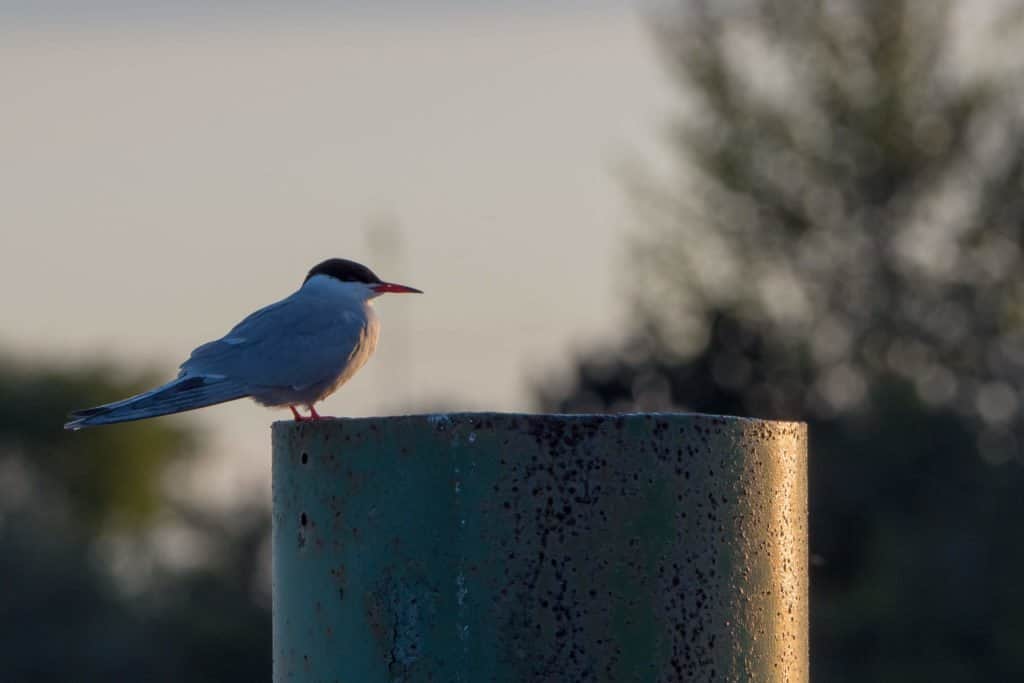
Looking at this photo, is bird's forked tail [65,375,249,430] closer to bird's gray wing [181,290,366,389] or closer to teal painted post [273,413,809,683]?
bird's gray wing [181,290,366,389]

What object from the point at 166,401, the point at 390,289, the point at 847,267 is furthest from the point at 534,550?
the point at 847,267

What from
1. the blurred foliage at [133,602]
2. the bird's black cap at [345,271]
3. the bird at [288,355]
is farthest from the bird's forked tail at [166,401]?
the blurred foliage at [133,602]

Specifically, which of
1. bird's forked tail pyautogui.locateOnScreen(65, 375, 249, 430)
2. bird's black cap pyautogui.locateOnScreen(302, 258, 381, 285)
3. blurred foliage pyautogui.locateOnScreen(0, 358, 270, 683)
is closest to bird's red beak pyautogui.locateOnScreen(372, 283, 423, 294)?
bird's black cap pyautogui.locateOnScreen(302, 258, 381, 285)

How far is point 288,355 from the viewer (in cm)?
895

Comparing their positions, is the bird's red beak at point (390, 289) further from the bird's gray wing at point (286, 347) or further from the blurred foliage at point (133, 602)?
the blurred foliage at point (133, 602)

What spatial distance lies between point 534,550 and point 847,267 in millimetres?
36565

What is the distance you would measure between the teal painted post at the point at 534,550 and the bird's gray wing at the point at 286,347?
3.25m

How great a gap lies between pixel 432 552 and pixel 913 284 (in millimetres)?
35980

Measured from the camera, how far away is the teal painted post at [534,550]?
5324 millimetres

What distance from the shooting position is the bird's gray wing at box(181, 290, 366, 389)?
8.80 meters

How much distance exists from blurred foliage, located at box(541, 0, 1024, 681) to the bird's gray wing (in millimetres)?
27353

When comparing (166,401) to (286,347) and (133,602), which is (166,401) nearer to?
(286,347)

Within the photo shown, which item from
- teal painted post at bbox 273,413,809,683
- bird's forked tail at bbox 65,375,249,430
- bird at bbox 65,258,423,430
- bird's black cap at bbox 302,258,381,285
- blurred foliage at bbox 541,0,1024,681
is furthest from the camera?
blurred foliage at bbox 541,0,1024,681

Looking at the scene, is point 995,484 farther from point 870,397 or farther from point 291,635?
point 291,635
